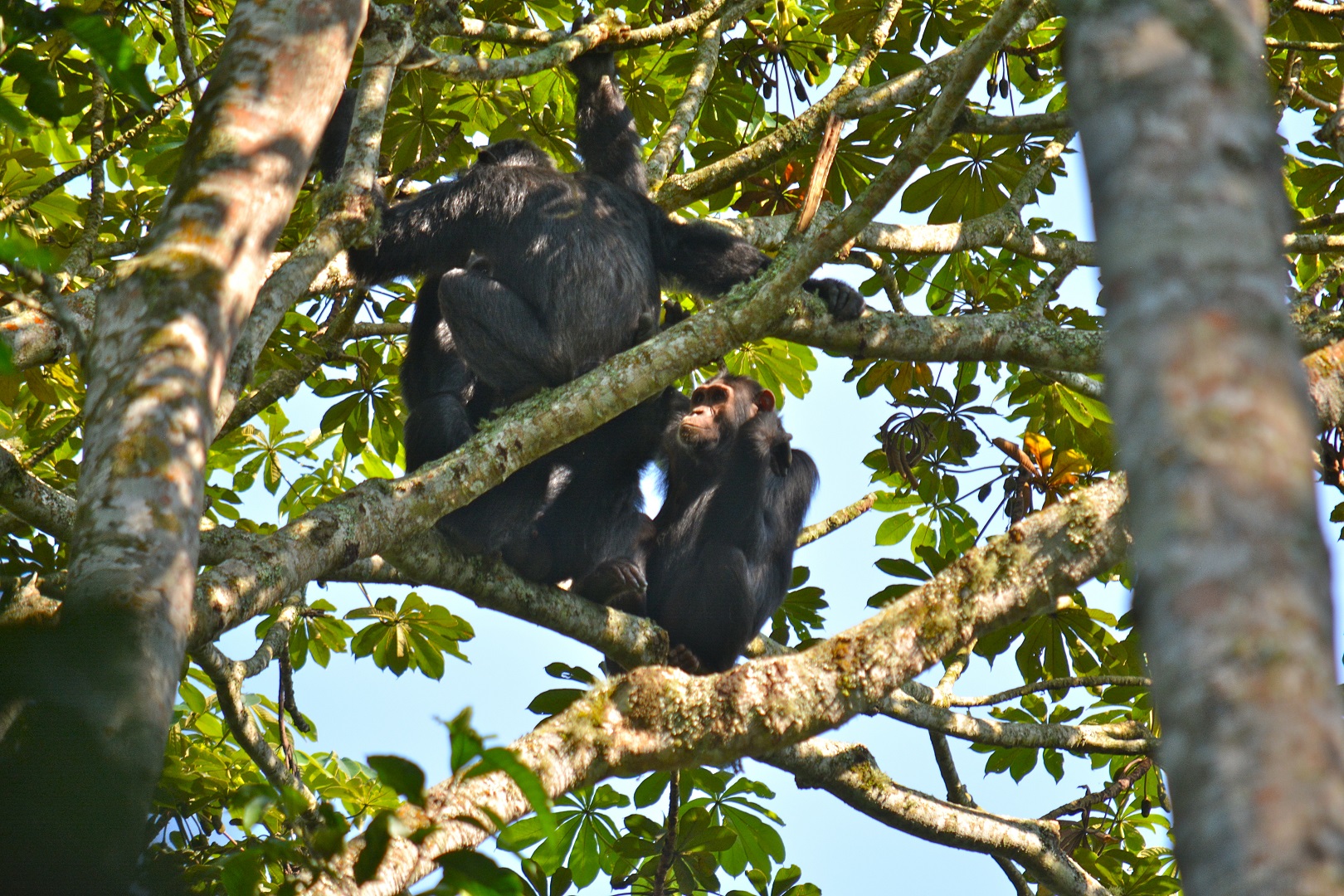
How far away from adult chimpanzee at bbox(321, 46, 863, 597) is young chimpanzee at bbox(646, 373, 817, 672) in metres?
0.21

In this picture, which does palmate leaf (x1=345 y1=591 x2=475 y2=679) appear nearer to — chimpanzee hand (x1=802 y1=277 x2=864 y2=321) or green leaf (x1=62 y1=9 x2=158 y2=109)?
chimpanzee hand (x1=802 y1=277 x2=864 y2=321)

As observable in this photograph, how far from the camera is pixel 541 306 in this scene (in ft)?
16.5

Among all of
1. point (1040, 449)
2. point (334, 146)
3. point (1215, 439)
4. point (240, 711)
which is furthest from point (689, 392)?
point (1215, 439)

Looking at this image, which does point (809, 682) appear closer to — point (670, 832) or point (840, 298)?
point (670, 832)

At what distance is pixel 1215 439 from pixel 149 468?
1.77 meters

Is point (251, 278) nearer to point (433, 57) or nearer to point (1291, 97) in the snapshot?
point (433, 57)

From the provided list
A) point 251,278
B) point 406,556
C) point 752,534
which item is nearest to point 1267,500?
point 251,278

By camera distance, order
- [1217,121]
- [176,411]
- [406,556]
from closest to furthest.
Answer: [1217,121] → [176,411] → [406,556]

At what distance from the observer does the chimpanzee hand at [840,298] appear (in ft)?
14.8

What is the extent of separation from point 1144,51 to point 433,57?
3.13 metres

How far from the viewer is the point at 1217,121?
3.80 ft

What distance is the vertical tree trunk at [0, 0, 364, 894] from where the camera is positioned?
4.88 ft

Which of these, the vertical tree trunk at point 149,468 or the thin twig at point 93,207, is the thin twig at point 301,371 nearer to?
the thin twig at point 93,207

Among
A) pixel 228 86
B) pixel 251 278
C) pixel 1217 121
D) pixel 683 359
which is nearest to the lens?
pixel 1217 121
